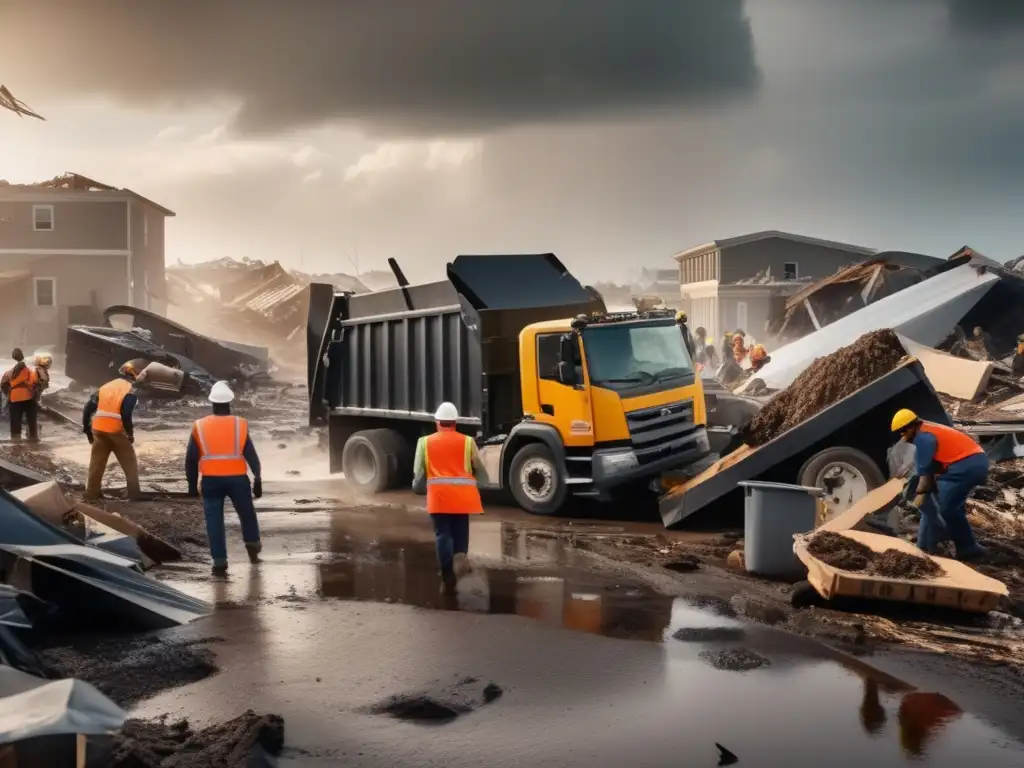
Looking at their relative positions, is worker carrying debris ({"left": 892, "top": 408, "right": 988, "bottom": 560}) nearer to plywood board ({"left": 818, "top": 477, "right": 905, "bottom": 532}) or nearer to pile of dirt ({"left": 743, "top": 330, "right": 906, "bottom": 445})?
plywood board ({"left": 818, "top": 477, "right": 905, "bottom": 532})

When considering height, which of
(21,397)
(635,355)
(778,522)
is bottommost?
(778,522)

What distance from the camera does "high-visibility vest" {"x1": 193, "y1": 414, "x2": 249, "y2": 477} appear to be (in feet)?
31.0

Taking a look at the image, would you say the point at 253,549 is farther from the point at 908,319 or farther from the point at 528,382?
the point at 908,319

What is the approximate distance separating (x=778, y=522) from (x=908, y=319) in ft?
48.3

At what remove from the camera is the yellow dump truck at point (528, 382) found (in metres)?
12.3

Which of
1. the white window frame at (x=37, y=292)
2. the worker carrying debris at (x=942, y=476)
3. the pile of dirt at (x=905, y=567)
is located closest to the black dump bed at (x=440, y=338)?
the worker carrying debris at (x=942, y=476)

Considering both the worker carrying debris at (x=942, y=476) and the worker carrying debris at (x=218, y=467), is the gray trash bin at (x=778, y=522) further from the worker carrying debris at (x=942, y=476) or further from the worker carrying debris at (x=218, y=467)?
the worker carrying debris at (x=218, y=467)

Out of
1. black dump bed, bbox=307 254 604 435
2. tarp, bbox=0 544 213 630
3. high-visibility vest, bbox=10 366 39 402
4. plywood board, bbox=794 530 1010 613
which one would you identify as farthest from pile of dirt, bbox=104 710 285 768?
high-visibility vest, bbox=10 366 39 402

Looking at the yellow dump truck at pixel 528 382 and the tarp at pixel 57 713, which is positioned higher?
the yellow dump truck at pixel 528 382

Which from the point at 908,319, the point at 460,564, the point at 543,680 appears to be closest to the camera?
the point at 543,680

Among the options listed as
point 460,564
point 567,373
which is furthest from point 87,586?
point 567,373

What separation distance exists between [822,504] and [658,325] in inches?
135

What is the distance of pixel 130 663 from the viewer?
655 cm

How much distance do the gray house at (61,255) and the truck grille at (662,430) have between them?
112 ft
